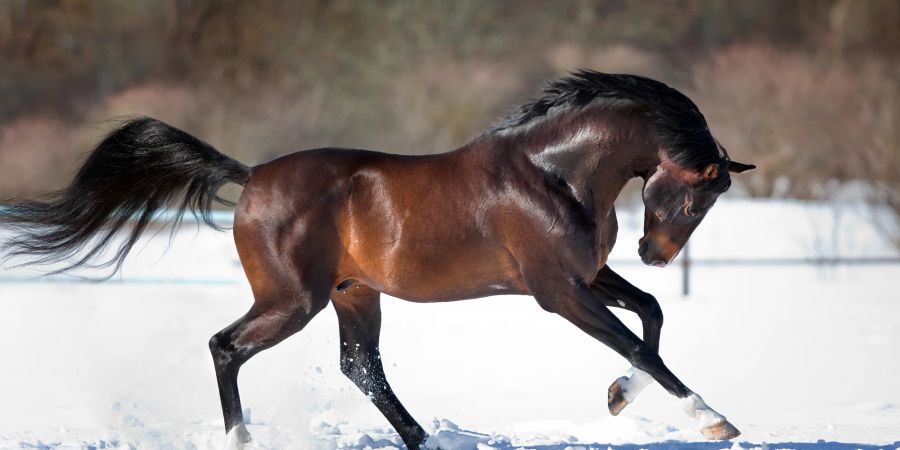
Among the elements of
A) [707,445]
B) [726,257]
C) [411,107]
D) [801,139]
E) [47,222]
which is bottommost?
[707,445]

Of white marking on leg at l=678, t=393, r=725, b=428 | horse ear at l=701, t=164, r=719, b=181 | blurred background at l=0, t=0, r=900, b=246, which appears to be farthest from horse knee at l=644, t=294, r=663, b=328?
blurred background at l=0, t=0, r=900, b=246

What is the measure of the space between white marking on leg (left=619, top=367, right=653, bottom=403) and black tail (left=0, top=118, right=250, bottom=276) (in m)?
1.87

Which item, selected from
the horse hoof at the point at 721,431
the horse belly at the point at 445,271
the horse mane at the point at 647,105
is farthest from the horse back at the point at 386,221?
the horse hoof at the point at 721,431

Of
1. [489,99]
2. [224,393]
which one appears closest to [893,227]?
[489,99]

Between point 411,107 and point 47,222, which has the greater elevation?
point 411,107

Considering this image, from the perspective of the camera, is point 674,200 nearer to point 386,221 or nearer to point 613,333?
point 613,333

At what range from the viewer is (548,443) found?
180 inches

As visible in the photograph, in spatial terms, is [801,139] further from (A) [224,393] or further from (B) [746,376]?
(A) [224,393]

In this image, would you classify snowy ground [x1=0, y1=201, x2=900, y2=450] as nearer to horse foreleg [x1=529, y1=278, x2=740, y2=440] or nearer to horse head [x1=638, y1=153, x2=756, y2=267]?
horse foreleg [x1=529, y1=278, x2=740, y2=440]

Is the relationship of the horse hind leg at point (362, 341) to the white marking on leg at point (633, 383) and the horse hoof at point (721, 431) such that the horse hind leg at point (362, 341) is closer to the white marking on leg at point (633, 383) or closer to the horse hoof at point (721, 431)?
the white marking on leg at point (633, 383)

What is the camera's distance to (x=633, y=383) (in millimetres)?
4055

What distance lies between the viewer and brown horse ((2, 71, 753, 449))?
396cm

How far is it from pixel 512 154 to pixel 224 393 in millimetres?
1524

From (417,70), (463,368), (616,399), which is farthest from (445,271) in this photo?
(417,70)
